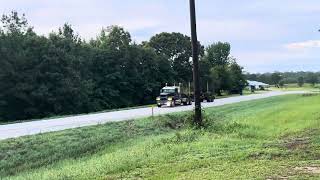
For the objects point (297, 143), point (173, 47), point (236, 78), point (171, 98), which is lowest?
point (297, 143)

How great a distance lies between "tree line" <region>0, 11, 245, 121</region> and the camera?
204 feet

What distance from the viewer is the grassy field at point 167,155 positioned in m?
11.8

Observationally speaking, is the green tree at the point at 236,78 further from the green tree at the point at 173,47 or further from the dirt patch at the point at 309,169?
the dirt patch at the point at 309,169

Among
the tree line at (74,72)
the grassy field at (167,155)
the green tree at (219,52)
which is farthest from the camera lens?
the green tree at (219,52)

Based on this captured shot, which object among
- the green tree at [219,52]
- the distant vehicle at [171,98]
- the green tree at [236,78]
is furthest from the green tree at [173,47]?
the distant vehicle at [171,98]

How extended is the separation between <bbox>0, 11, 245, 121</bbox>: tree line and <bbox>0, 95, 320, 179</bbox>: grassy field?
3635 centimetres

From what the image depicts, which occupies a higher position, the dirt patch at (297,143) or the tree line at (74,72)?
the tree line at (74,72)

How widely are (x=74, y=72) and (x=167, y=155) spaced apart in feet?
182

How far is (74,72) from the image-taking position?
69.4 m

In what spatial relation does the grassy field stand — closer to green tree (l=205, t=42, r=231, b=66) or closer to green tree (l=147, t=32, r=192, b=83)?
green tree (l=147, t=32, r=192, b=83)

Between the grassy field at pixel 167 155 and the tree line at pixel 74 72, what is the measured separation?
3635cm

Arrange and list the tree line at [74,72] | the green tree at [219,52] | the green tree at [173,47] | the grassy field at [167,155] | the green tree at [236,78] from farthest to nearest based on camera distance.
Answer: the green tree at [219,52] < the green tree at [236,78] < the green tree at [173,47] < the tree line at [74,72] < the grassy field at [167,155]

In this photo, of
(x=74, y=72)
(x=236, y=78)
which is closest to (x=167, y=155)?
(x=74, y=72)

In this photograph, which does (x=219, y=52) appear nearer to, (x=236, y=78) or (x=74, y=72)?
(x=236, y=78)
